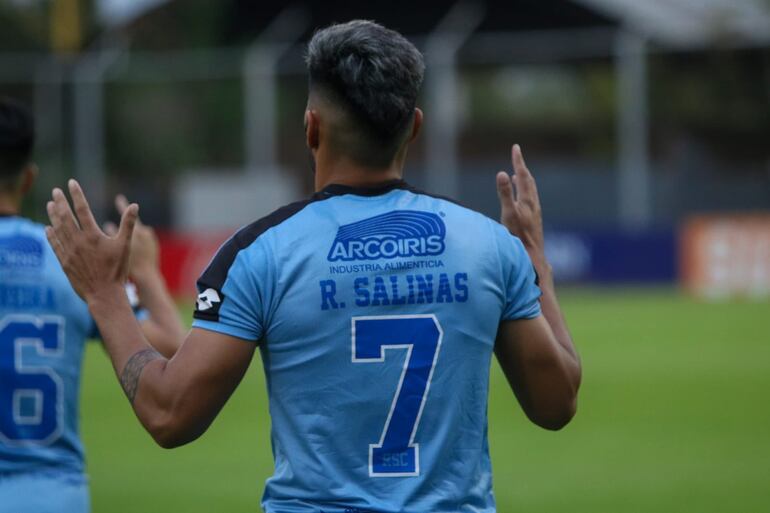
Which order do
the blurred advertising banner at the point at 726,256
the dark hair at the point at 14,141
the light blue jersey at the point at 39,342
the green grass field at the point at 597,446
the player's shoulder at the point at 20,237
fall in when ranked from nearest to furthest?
1. the light blue jersey at the point at 39,342
2. the player's shoulder at the point at 20,237
3. the dark hair at the point at 14,141
4. the green grass field at the point at 597,446
5. the blurred advertising banner at the point at 726,256

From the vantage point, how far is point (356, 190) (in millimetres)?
3016

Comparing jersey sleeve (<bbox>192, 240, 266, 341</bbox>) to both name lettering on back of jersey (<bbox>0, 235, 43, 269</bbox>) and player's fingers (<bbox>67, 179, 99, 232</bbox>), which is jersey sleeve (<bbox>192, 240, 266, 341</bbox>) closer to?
player's fingers (<bbox>67, 179, 99, 232</bbox>)

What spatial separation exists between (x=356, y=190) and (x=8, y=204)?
1.57 m

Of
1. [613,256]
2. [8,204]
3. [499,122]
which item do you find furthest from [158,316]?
[499,122]

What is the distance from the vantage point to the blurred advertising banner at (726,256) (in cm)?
2391

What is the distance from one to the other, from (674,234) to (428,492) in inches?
882

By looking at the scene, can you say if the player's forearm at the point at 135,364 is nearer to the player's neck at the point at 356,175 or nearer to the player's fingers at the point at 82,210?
the player's fingers at the point at 82,210

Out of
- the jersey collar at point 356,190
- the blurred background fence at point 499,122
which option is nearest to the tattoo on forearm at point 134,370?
the jersey collar at point 356,190

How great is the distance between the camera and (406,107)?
2979 mm

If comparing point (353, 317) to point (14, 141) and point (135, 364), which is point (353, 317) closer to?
point (135, 364)

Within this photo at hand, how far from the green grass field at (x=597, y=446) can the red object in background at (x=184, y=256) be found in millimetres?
8502

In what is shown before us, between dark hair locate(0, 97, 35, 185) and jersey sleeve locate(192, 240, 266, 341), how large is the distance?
1.56 m

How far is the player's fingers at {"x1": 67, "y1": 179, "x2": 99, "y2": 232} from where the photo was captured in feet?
9.58

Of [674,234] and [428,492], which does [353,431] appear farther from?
[674,234]
